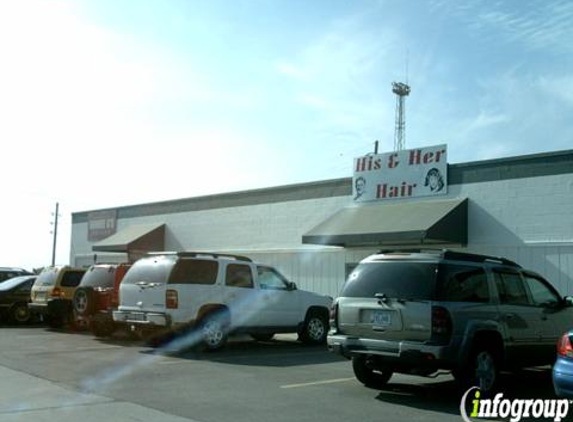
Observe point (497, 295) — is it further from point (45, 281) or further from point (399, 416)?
point (45, 281)

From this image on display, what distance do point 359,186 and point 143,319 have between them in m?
10.4

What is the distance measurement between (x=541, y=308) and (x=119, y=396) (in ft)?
20.7

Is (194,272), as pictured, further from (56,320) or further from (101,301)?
(56,320)

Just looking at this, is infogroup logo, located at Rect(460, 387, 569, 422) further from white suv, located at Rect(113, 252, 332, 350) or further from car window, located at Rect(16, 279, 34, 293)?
car window, located at Rect(16, 279, 34, 293)

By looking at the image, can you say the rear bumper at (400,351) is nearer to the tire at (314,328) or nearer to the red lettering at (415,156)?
the tire at (314,328)

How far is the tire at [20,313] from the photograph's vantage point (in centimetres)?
2138

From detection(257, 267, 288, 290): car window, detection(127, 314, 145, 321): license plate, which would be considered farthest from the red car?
detection(257, 267, 288, 290): car window

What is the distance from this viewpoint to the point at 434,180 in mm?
20766

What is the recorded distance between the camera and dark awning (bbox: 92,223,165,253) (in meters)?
30.2

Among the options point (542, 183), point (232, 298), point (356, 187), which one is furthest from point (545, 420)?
point (356, 187)

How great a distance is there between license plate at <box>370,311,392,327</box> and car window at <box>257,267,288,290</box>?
659 centimetres

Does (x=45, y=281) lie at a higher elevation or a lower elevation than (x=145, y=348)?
higher

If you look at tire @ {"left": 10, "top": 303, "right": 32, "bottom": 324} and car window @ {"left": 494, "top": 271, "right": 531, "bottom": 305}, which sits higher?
car window @ {"left": 494, "top": 271, "right": 531, "bottom": 305}

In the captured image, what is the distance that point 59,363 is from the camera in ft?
39.9
